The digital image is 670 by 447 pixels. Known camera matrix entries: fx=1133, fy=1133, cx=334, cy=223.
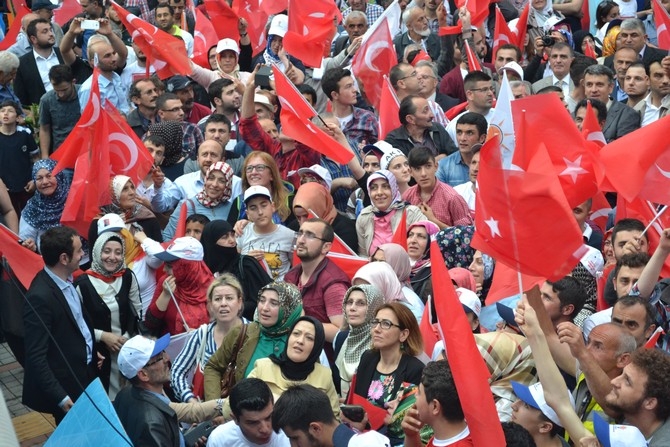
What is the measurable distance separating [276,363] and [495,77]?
6200 mm

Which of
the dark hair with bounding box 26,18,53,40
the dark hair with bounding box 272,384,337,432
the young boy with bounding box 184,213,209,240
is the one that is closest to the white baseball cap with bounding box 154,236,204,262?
the young boy with bounding box 184,213,209,240

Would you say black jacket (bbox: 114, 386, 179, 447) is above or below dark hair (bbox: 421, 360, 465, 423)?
below

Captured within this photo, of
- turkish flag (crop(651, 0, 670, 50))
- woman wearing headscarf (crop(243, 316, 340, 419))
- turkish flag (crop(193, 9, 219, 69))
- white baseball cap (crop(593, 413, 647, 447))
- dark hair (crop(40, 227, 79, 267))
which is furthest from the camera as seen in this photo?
turkish flag (crop(193, 9, 219, 69))

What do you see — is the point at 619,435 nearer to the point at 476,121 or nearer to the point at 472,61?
the point at 476,121

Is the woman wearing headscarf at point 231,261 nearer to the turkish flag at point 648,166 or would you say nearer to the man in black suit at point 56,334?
the man in black suit at point 56,334

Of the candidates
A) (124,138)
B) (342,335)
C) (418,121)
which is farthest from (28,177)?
(342,335)

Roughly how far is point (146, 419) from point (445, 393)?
5.78ft

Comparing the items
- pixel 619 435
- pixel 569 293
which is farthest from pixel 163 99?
pixel 619 435

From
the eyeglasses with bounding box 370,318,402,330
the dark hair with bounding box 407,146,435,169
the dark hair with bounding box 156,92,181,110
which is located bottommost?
the dark hair with bounding box 156,92,181,110

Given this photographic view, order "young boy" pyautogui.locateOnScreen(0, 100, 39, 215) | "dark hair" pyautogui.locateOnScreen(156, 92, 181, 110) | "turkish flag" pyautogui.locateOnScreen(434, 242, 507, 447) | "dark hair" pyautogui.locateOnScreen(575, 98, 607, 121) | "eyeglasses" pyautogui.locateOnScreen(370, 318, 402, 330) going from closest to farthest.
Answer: "turkish flag" pyautogui.locateOnScreen(434, 242, 507, 447), "eyeglasses" pyautogui.locateOnScreen(370, 318, 402, 330), "dark hair" pyautogui.locateOnScreen(575, 98, 607, 121), "young boy" pyautogui.locateOnScreen(0, 100, 39, 215), "dark hair" pyautogui.locateOnScreen(156, 92, 181, 110)

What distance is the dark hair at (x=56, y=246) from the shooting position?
7277 mm

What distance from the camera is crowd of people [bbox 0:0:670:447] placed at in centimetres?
550

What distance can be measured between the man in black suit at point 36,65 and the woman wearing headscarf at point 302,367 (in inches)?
257

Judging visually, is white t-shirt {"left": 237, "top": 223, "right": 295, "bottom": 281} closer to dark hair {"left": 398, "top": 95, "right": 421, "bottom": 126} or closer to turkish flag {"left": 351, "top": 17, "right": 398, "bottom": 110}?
dark hair {"left": 398, "top": 95, "right": 421, "bottom": 126}
